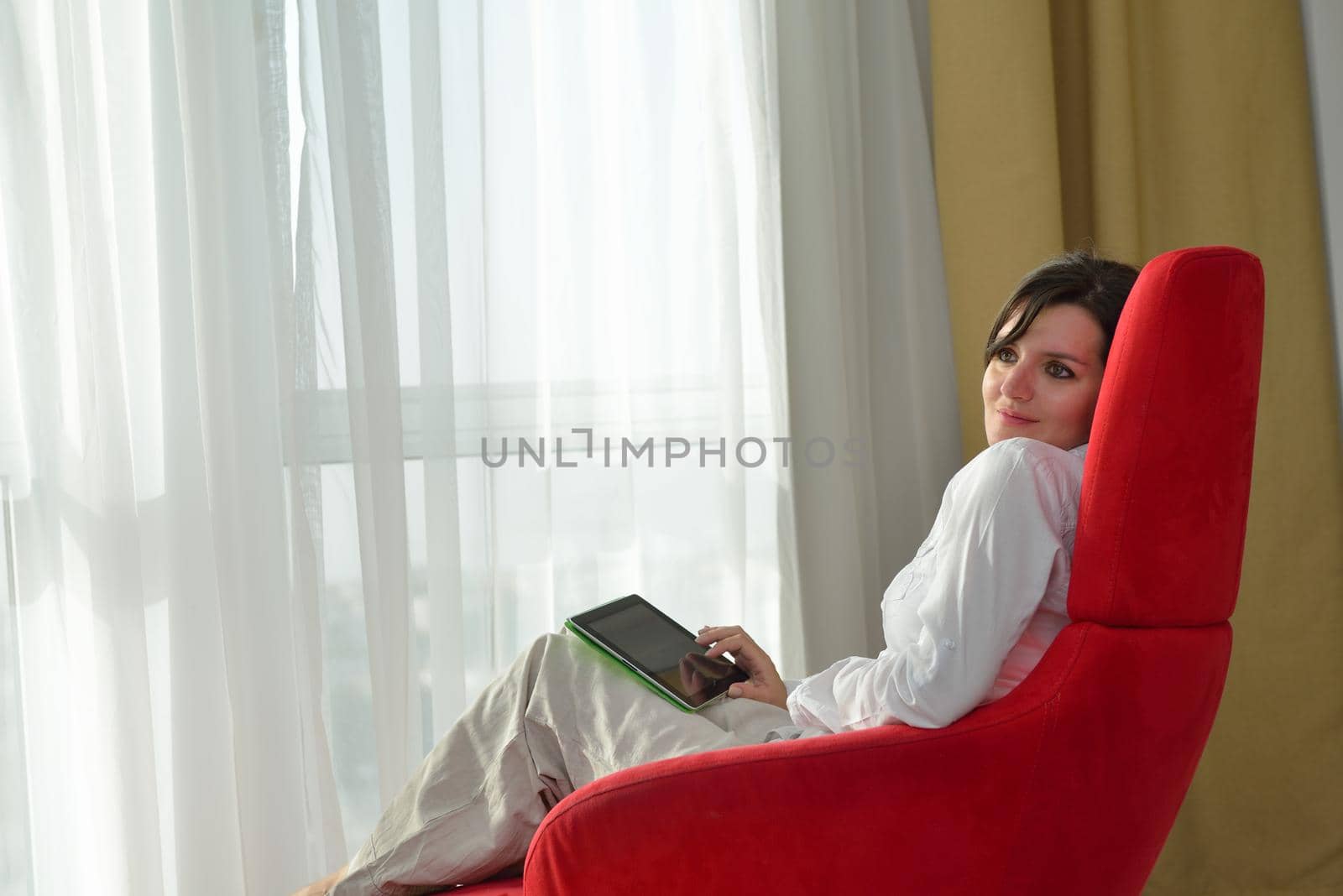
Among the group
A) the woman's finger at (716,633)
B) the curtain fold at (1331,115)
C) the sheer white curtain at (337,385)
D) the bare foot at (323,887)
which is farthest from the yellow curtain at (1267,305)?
the bare foot at (323,887)

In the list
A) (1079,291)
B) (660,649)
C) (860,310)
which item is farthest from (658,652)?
(860,310)

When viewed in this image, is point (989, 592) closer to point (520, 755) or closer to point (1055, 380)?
point (1055, 380)

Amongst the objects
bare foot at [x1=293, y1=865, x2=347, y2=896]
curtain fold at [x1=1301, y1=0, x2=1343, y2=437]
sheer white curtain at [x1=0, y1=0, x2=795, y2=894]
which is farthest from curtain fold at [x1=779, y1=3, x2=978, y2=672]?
bare foot at [x1=293, y1=865, x2=347, y2=896]

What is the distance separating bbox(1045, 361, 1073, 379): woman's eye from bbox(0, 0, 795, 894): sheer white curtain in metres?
0.82

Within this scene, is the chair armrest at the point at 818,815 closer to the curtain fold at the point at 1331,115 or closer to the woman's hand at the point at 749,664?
the woman's hand at the point at 749,664

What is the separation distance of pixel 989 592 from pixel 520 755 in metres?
0.58

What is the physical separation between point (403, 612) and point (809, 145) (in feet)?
3.54

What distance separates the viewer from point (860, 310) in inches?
80.3

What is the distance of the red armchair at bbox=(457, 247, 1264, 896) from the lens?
37.6 inches

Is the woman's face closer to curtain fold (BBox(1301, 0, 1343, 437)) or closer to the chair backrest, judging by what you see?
the chair backrest

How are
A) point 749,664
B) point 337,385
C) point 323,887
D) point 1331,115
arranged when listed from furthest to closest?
point 1331,115
point 337,385
point 749,664
point 323,887

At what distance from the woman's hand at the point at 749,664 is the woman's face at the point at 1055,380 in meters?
0.42

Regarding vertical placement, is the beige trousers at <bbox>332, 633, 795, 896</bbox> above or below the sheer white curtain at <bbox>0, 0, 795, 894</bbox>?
Answer: below

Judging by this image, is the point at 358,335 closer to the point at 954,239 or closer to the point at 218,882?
the point at 218,882
